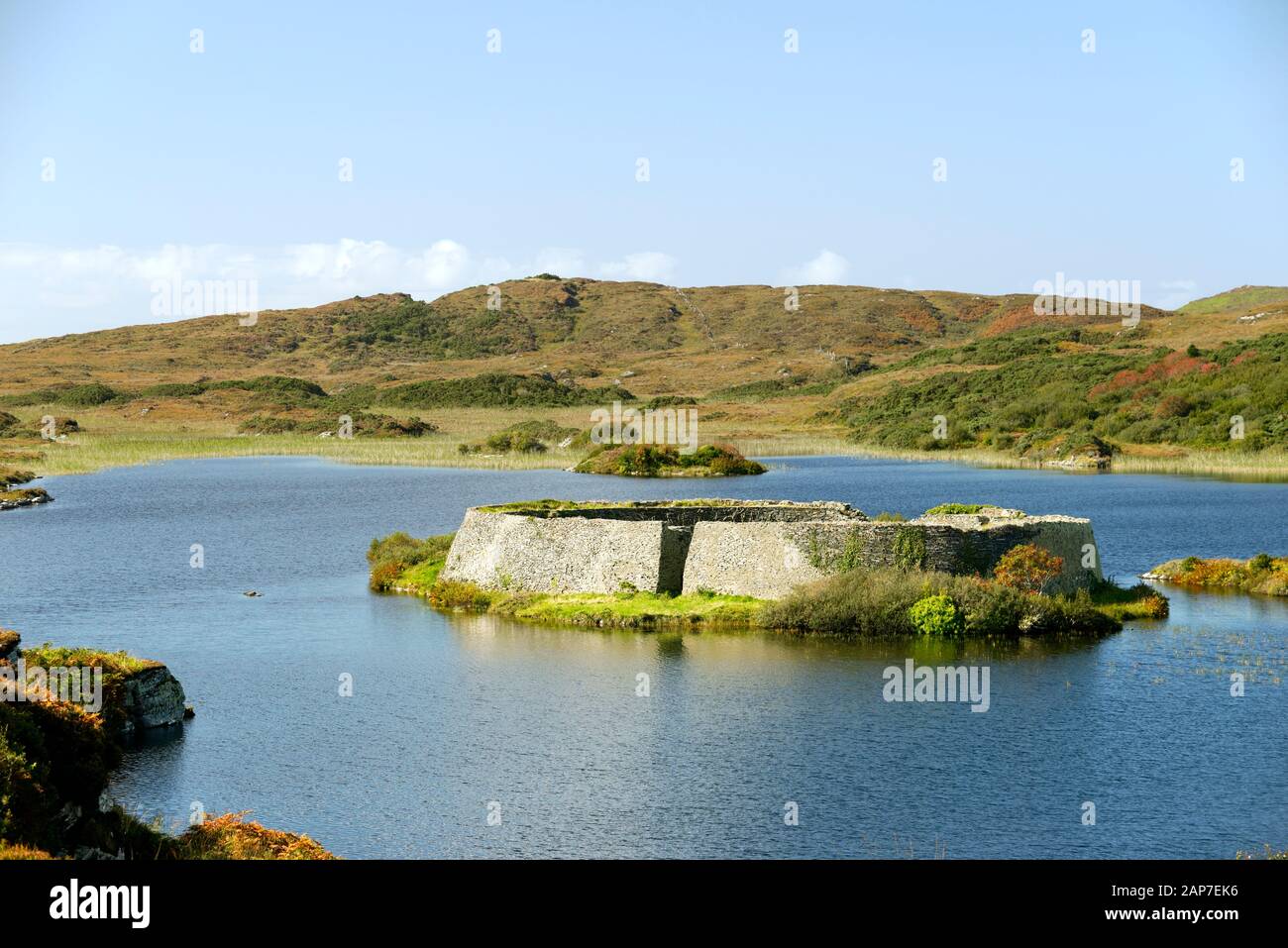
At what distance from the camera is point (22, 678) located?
30844mm

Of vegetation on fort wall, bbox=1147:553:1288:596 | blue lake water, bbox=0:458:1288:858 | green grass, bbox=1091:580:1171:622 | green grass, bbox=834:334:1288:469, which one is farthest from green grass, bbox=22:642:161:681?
green grass, bbox=834:334:1288:469

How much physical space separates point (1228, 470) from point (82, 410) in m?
148

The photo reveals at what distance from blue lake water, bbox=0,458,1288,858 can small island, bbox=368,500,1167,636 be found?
4.85 feet

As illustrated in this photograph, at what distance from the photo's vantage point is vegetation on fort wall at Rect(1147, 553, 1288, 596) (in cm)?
5475

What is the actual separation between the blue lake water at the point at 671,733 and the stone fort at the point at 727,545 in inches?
122

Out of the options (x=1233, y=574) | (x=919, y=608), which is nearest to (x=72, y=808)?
Answer: (x=919, y=608)

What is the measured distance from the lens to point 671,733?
1319 inches

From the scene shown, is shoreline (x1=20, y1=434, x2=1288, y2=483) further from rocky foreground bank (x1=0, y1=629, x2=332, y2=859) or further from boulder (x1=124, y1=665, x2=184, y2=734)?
rocky foreground bank (x1=0, y1=629, x2=332, y2=859)

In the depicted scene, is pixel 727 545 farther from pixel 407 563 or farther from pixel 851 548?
pixel 407 563

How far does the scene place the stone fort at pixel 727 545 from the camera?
46438 mm

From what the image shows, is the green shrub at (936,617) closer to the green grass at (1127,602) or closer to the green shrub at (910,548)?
the green shrub at (910,548)

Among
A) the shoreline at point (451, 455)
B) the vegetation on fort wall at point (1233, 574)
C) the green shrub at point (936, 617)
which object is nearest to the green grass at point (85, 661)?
the green shrub at point (936, 617)
